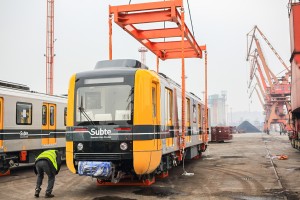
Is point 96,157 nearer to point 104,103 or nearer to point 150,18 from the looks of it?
point 104,103

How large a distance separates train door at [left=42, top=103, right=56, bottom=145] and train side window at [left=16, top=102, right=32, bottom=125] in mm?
1088

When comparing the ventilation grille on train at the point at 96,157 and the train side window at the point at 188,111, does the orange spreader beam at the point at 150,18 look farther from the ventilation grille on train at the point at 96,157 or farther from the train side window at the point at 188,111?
the ventilation grille on train at the point at 96,157

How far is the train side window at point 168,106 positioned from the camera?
11102mm

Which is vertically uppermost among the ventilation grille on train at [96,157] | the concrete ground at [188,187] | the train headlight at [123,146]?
the train headlight at [123,146]

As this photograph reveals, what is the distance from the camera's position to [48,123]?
16.5 metres

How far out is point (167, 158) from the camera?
11.6 meters

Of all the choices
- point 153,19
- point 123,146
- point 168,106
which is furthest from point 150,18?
point 123,146

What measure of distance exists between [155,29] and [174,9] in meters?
2.78

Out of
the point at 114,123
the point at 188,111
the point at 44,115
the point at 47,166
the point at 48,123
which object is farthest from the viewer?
the point at 48,123

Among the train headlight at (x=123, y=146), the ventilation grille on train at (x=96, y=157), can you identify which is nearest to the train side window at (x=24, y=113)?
the ventilation grille on train at (x=96, y=157)

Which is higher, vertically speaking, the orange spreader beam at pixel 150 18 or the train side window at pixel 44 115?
the orange spreader beam at pixel 150 18

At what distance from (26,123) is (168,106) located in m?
6.61

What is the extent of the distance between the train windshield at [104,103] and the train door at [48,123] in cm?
699

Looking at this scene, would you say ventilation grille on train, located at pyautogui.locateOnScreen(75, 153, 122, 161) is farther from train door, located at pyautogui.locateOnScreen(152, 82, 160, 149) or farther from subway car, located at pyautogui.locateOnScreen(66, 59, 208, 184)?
train door, located at pyautogui.locateOnScreen(152, 82, 160, 149)
